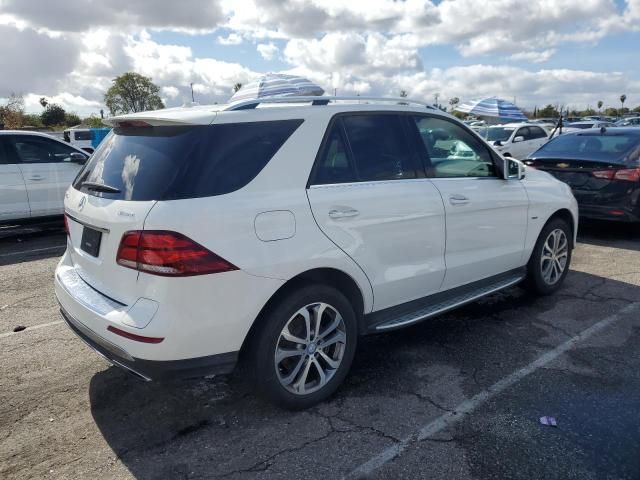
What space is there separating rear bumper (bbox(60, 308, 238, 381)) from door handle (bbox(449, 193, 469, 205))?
1954 mm

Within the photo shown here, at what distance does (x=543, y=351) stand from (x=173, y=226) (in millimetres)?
2911

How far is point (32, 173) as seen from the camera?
8.14m

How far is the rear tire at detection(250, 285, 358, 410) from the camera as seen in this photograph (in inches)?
116

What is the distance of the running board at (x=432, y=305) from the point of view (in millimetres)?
3595

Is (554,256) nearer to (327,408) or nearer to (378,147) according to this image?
(378,147)

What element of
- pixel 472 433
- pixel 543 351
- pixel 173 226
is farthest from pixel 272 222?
pixel 543 351

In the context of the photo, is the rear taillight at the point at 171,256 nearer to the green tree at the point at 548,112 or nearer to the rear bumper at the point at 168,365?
the rear bumper at the point at 168,365

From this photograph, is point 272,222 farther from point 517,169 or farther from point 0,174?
point 0,174

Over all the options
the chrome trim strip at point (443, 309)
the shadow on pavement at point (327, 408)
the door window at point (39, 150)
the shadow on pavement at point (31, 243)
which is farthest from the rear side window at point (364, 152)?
the door window at point (39, 150)

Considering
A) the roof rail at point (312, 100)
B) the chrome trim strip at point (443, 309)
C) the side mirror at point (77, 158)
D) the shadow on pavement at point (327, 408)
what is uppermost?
the roof rail at point (312, 100)

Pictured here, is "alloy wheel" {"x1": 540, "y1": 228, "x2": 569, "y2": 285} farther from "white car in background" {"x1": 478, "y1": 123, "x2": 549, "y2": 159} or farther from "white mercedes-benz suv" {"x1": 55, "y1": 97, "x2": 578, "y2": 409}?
"white car in background" {"x1": 478, "y1": 123, "x2": 549, "y2": 159}

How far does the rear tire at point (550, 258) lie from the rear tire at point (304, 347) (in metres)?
2.39

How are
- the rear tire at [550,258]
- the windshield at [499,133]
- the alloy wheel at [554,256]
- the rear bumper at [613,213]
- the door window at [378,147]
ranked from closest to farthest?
the door window at [378,147], the rear tire at [550,258], the alloy wheel at [554,256], the rear bumper at [613,213], the windshield at [499,133]

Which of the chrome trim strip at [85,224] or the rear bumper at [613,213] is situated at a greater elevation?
the chrome trim strip at [85,224]
